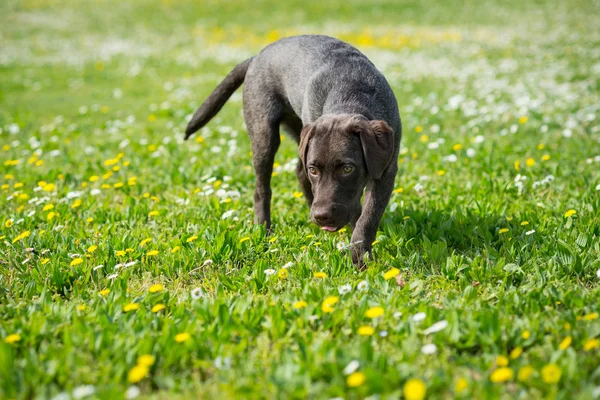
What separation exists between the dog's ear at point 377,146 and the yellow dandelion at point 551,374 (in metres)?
1.60

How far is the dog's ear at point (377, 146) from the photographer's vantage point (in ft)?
11.0

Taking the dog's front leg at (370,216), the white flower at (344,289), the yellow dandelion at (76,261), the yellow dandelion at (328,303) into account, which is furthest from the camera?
the dog's front leg at (370,216)

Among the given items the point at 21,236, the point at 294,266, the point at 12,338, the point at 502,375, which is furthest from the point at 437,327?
the point at 21,236

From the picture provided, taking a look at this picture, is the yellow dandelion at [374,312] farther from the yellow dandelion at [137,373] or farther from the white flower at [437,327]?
the yellow dandelion at [137,373]

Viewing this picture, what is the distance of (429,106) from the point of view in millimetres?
8742

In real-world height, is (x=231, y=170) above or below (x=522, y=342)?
below

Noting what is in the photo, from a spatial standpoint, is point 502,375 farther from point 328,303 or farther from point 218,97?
point 218,97

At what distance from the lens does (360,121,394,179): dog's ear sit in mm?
3359

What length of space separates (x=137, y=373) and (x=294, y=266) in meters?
1.42

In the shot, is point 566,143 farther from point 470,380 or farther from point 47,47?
point 47,47

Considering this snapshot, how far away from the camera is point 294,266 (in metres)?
3.46

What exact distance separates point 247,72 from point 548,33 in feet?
48.7

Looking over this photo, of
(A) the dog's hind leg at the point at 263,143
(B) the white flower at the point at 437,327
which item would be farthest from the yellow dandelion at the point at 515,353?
(A) the dog's hind leg at the point at 263,143

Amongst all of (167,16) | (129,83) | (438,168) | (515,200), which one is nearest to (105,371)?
(515,200)
